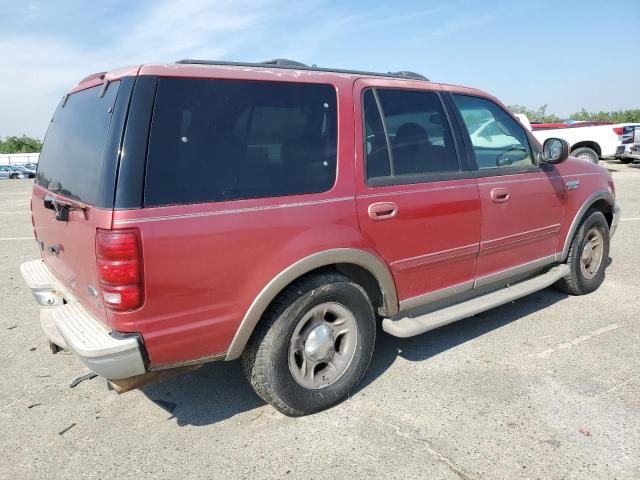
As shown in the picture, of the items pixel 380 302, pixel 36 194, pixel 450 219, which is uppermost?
pixel 36 194

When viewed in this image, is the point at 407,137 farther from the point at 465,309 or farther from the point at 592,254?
the point at 592,254

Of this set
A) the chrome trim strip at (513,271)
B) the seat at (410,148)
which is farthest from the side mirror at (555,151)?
the seat at (410,148)

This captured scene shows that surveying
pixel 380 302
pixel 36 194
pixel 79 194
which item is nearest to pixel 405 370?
pixel 380 302

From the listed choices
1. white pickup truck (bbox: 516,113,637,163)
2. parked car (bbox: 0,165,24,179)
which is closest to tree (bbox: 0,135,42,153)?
parked car (bbox: 0,165,24,179)

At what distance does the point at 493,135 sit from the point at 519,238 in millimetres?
869

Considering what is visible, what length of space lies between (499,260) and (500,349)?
68cm

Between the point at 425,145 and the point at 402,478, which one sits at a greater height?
the point at 425,145

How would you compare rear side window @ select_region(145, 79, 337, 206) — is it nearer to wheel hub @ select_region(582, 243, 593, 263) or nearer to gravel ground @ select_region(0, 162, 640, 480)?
gravel ground @ select_region(0, 162, 640, 480)

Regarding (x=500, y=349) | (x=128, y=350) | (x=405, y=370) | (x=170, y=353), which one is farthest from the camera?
(x=500, y=349)

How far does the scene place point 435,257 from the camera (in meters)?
3.30

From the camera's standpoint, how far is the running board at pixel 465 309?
3160 mm

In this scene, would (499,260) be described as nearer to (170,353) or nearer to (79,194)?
(170,353)

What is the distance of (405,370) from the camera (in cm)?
341

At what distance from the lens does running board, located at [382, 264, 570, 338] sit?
3160 millimetres
